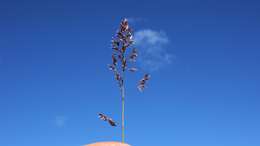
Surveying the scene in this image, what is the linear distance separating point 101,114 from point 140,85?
61.0 inches

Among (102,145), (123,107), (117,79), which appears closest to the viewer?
(102,145)

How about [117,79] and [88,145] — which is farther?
[117,79]

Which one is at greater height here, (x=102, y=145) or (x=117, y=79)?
(x=117, y=79)

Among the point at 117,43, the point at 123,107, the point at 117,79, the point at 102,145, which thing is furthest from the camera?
the point at 117,43

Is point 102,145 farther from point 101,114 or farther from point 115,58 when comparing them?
point 115,58

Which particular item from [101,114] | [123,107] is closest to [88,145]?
[123,107]

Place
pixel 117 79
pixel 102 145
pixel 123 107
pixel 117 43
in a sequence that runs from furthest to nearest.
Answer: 1. pixel 117 43
2. pixel 117 79
3. pixel 123 107
4. pixel 102 145

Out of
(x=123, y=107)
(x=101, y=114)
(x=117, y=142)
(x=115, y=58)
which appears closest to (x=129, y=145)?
(x=117, y=142)

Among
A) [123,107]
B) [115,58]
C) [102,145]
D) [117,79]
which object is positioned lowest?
[102,145]

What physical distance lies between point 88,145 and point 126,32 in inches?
207

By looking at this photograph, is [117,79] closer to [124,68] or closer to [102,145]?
[124,68]

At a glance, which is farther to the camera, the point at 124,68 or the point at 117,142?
the point at 124,68

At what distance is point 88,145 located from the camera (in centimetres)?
1167

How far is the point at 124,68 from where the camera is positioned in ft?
49.8
